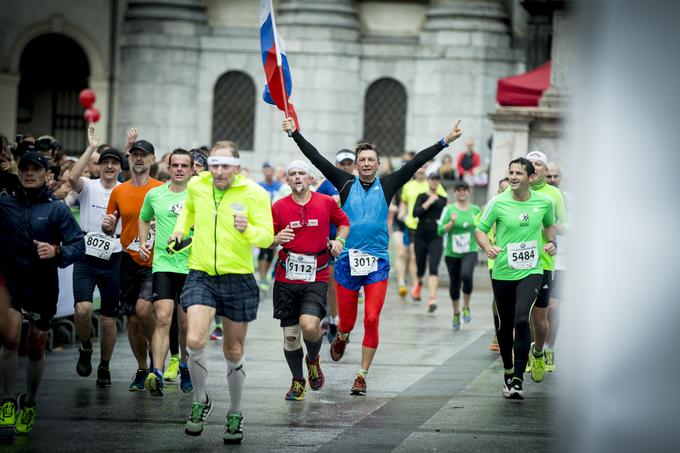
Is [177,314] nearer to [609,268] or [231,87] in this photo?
[609,268]

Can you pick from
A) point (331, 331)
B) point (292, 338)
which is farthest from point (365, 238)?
point (331, 331)

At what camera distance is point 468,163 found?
97.8 ft

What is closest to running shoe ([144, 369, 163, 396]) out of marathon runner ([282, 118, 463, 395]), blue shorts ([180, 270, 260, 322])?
marathon runner ([282, 118, 463, 395])

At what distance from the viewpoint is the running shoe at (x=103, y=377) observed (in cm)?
1132

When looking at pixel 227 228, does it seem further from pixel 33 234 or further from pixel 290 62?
pixel 290 62

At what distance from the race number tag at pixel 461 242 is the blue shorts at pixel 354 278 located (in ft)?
19.6

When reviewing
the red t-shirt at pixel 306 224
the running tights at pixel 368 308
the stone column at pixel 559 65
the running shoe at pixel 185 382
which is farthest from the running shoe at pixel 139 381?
the stone column at pixel 559 65

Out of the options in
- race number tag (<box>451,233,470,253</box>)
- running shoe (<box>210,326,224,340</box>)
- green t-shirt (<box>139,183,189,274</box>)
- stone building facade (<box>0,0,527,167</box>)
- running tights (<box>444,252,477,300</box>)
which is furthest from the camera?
stone building facade (<box>0,0,527,167</box>)

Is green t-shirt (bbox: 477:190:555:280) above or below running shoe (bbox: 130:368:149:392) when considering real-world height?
above

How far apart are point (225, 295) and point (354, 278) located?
2568 millimetres

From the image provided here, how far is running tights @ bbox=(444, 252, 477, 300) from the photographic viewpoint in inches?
671

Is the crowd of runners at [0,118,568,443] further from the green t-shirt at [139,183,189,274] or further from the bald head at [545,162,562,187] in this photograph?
the bald head at [545,162,562,187]

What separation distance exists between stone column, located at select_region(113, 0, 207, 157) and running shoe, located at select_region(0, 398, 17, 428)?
24053 millimetres

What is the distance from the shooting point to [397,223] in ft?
74.0
